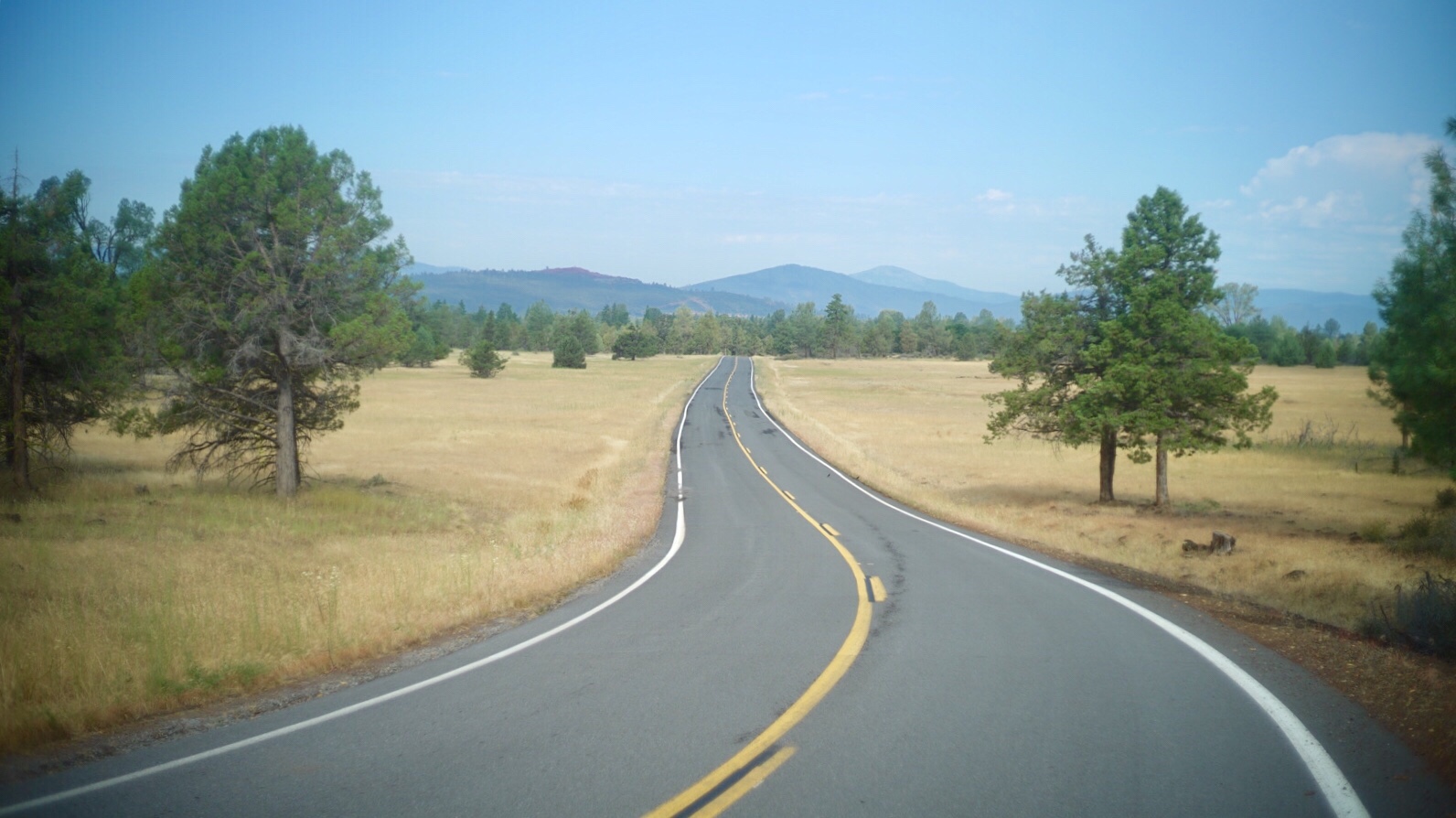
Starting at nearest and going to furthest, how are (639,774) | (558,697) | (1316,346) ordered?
(639,774), (558,697), (1316,346)

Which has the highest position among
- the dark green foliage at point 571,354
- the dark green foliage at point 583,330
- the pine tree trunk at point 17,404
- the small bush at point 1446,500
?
the dark green foliage at point 583,330

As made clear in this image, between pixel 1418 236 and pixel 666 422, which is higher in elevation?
pixel 1418 236

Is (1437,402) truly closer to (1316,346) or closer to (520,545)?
(520,545)

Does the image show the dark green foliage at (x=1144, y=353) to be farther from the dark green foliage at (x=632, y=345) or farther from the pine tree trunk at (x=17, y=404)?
the dark green foliage at (x=632, y=345)

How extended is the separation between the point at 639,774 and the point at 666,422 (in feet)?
162

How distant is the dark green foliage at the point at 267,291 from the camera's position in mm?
21078

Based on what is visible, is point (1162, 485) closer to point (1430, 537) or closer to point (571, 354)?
point (1430, 537)

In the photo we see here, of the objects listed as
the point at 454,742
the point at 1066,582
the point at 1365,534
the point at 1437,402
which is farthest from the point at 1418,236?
the point at 454,742

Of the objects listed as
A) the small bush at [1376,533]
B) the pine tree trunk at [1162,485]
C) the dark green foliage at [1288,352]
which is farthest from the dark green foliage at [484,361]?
the dark green foliage at [1288,352]

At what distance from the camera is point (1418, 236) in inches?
643

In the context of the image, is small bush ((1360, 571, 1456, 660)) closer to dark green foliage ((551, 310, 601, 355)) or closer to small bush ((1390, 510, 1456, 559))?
small bush ((1390, 510, 1456, 559))

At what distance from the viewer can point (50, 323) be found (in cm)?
2083

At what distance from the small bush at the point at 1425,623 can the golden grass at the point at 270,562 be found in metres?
9.38

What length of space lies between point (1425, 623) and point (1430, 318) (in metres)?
10.9
